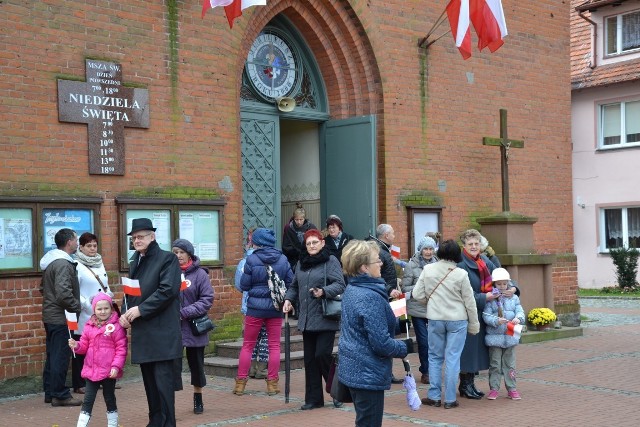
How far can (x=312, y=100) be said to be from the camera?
14.7m

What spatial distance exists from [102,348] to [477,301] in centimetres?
400

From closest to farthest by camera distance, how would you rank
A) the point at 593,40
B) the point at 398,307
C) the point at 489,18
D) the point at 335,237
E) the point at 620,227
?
the point at 398,307
the point at 335,237
the point at 489,18
the point at 620,227
the point at 593,40

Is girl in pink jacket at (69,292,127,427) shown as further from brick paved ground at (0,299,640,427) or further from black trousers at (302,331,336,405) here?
black trousers at (302,331,336,405)

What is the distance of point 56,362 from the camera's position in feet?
31.6

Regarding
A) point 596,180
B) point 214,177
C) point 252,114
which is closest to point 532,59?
point 252,114

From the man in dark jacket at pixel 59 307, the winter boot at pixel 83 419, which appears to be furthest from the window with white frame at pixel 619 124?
the winter boot at pixel 83 419

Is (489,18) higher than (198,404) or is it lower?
higher

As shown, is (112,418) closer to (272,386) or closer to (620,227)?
(272,386)

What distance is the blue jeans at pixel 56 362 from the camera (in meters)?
9.62

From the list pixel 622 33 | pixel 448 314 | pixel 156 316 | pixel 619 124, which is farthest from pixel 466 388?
pixel 622 33

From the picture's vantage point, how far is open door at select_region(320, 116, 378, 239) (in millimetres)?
14133

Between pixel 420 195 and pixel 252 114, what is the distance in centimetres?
314

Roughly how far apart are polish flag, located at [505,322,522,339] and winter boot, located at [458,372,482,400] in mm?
670

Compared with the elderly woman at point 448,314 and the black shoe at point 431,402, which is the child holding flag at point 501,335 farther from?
the black shoe at point 431,402
